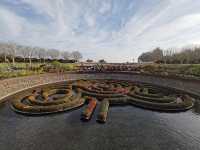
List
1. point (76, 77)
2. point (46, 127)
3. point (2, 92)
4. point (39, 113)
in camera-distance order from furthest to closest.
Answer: point (76, 77) < point (2, 92) < point (39, 113) < point (46, 127)

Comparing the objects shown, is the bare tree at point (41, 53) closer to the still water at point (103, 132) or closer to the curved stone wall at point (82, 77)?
the curved stone wall at point (82, 77)

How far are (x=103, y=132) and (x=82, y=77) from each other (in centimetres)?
2901

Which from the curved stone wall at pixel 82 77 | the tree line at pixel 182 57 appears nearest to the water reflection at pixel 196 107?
the curved stone wall at pixel 82 77

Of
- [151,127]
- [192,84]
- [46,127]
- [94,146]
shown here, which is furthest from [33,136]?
[192,84]

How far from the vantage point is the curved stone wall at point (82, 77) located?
2370cm

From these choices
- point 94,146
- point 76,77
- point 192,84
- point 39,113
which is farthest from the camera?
point 76,77

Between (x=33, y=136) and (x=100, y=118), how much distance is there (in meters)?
6.34

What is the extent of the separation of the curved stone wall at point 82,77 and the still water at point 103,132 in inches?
362

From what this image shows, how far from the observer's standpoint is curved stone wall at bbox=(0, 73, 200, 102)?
77.8 feet

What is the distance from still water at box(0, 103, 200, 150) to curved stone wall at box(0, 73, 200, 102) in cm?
921

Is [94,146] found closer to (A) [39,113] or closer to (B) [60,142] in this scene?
(B) [60,142]

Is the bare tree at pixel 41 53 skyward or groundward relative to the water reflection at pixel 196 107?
skyward

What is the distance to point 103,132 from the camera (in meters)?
11.8

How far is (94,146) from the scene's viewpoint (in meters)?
9.99
